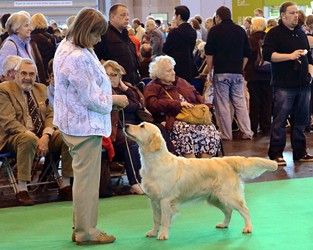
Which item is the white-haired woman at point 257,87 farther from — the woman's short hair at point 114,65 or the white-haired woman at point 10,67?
the white-haired woman at point 10,67

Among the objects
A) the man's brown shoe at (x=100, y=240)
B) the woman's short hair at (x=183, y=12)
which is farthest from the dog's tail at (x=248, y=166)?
the woman's short hair at (x=183, y=12)

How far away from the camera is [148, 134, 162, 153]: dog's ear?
14.9ft

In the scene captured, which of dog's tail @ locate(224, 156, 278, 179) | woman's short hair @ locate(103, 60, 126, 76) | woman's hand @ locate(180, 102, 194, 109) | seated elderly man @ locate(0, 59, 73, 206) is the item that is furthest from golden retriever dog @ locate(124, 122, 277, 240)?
woman's hand @ locate(180, 102, 194, 109)

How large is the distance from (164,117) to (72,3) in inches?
532

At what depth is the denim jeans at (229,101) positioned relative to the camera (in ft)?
29.3

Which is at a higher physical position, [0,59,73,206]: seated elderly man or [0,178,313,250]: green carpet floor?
[0,59,73,206]: seated elderly man

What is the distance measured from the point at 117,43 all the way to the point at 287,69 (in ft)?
5.46

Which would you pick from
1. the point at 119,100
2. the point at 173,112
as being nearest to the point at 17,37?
the point at 173,112

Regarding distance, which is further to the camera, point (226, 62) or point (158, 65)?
point (226, 62)

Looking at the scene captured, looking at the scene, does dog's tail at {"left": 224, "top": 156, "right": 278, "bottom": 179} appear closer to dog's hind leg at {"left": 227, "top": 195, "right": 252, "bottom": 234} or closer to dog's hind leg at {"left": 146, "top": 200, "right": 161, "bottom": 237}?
dog's hind leg at {"left": 227, "top": 195, "right": 252, "bottom": 234}

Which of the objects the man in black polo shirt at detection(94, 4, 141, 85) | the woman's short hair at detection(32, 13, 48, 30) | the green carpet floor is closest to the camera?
the green carpet floor

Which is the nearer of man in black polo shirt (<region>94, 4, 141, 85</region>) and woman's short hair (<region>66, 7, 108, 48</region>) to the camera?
woman's short hair (<region>66, 7, 108, 48</region>)

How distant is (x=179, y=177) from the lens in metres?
4.56

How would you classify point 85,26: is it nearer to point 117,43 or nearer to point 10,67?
point 10,67
